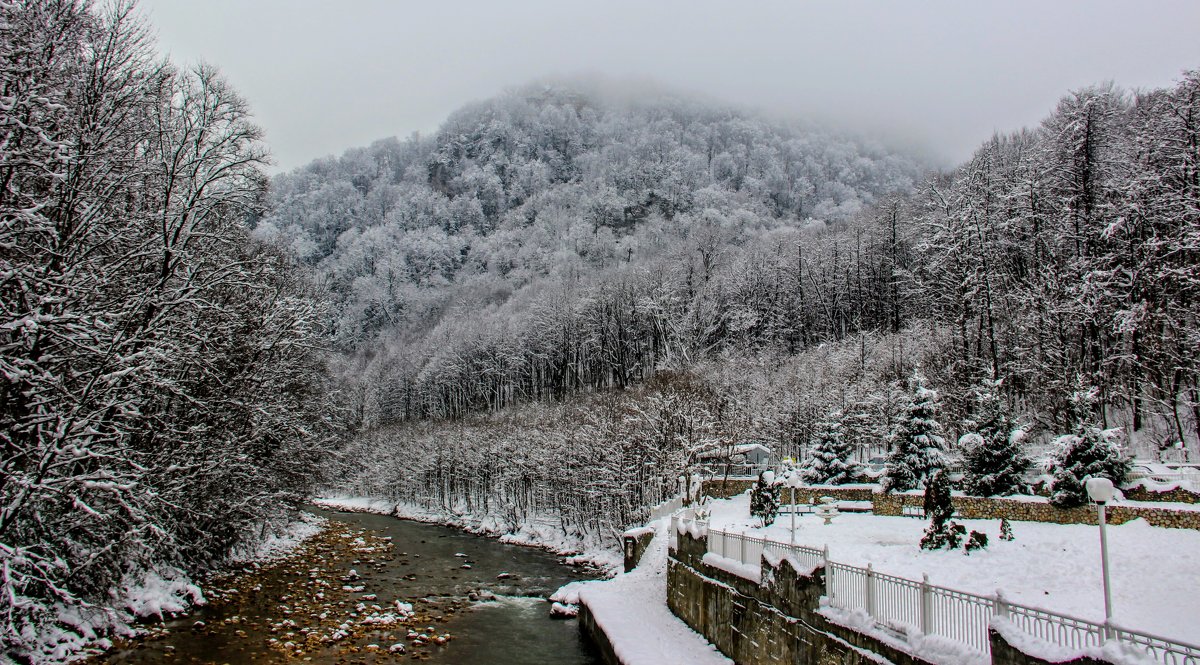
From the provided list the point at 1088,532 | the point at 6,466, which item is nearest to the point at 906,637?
the point at 6,466

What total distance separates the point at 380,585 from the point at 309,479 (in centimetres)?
903

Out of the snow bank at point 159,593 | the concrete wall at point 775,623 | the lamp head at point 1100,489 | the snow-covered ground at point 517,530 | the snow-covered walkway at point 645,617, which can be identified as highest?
the lamp head at point 1100,489

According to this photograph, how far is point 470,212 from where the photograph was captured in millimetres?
183125

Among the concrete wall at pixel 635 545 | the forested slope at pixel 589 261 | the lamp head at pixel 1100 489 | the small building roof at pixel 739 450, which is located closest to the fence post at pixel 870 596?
the lamp head at pixel 1100 489

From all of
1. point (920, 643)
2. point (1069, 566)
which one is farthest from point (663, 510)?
point (920, 643)

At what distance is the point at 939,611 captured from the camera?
895cm

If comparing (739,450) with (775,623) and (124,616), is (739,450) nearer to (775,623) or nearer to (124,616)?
(775,623)

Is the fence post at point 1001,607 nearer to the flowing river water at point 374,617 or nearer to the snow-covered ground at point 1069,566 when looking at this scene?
the snow-covered ground at point 1069,566

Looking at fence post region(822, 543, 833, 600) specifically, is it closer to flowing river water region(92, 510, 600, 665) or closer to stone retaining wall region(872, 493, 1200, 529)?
flowing river water region(92, 510, 600, 665)

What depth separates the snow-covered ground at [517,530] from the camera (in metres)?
34.3

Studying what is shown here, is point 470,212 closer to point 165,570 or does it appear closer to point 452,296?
point 452,296

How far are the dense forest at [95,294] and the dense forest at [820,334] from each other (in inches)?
242

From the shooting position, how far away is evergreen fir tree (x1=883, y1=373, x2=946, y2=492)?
105ft

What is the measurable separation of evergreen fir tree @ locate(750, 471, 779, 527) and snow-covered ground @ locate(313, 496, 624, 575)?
7019mm
